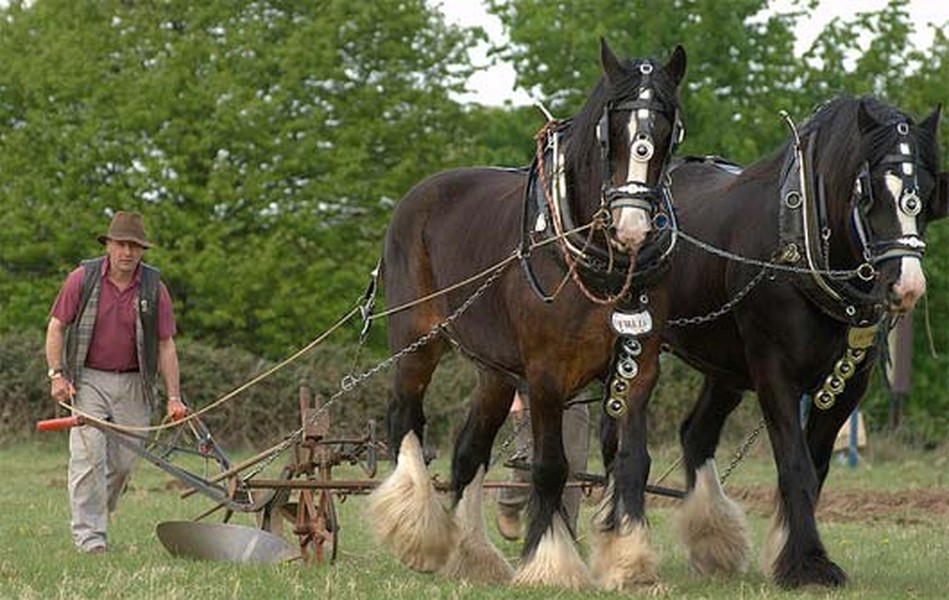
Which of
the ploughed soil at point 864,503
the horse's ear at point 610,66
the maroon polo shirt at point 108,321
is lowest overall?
the ploughed soil at point 864,503

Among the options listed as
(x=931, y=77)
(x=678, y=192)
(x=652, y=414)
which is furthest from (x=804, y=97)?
(x=678, y=192)

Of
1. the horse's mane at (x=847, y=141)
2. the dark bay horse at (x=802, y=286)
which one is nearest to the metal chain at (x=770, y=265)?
the dark bay horse at (x=802, y=286)

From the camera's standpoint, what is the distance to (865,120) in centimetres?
807

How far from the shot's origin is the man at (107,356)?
1029 centimetres

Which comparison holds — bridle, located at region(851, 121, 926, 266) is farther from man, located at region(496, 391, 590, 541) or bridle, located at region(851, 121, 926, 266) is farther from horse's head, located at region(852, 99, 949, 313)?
man, located at region(496, 391, 590, 541)

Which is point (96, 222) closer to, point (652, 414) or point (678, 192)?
point (652, 414)

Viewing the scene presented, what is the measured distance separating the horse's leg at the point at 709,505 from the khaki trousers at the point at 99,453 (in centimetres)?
304

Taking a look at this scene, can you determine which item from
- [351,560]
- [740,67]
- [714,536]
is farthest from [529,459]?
[740,67]

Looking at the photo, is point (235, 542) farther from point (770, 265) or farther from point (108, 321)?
point (770, 265)

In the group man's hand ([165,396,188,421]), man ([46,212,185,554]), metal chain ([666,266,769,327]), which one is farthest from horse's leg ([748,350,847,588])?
man ([46,212,185,554])

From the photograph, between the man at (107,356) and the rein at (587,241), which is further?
the man at (107,356)

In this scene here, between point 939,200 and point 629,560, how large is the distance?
204 cm

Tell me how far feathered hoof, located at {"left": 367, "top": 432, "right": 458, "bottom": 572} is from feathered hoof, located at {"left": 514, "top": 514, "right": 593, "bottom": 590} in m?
1.08

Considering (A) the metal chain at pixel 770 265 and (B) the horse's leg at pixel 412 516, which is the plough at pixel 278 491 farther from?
(A) the metal chain at pixel 770 265
